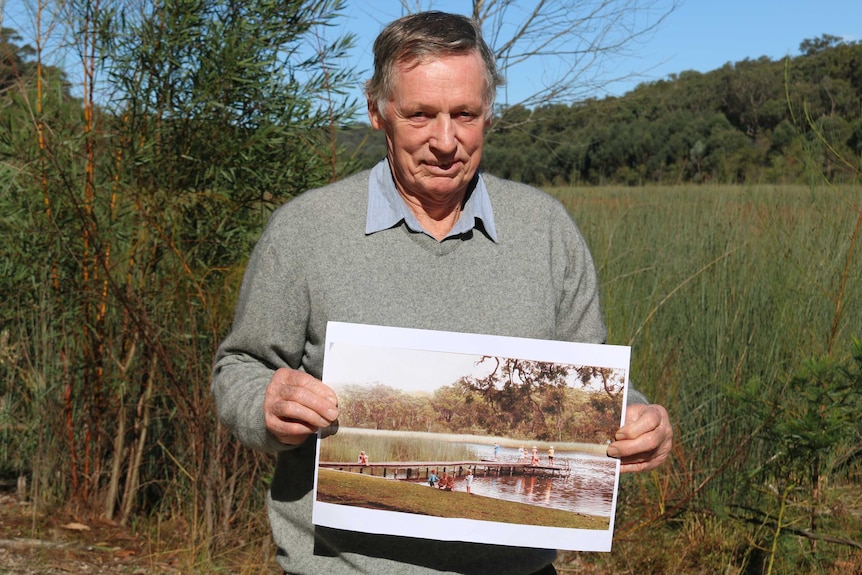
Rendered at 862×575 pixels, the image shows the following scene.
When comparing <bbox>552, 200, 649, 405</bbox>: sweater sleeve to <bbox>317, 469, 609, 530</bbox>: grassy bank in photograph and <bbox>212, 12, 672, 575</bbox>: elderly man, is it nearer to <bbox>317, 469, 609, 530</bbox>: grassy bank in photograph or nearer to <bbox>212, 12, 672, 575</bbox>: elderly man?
<bbox>212, 12, 672, 575</bbox>: elderly man

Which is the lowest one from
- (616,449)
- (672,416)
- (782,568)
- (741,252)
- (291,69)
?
(782,568)

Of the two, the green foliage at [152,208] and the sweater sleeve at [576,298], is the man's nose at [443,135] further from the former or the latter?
the green foliage at [152,208]

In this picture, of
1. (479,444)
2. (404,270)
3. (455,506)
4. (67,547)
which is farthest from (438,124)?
(67,547)

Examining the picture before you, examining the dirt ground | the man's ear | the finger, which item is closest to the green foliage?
the dirt ground

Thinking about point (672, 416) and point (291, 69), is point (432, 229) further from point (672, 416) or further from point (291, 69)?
point (672, 416)

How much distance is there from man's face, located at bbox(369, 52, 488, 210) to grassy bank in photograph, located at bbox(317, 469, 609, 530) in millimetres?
575

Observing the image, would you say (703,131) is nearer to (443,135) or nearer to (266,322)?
(443,135)

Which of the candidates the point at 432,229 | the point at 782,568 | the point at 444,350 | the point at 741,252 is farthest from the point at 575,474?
the point at 741,252

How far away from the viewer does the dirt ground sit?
380cm

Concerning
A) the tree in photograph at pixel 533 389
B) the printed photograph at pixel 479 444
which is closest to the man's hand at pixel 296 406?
the printed photograph at pixel 479 444

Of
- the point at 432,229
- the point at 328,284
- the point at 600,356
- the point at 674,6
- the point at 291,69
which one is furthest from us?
the point at 674,6

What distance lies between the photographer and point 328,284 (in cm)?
165

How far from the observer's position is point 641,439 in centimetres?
152

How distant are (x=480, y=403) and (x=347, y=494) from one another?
273 millimetres
